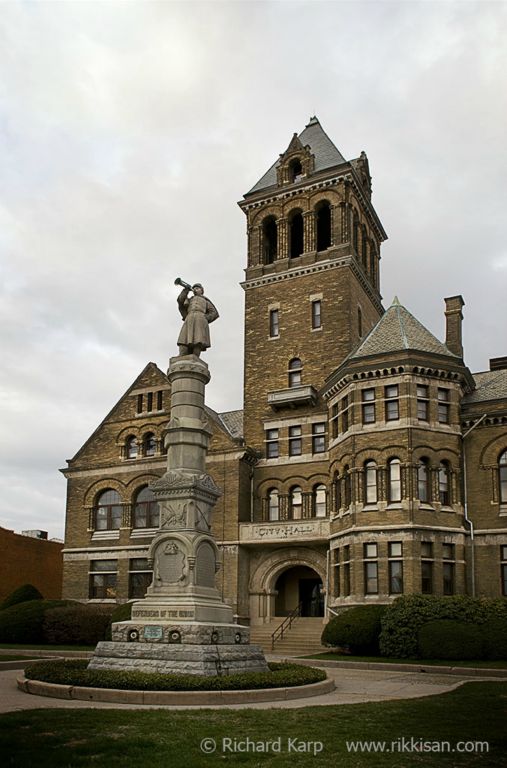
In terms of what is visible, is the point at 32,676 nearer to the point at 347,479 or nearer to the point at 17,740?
the point at 17,740

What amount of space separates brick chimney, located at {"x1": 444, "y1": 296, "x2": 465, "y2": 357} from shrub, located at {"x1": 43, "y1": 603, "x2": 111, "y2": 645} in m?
Result: 21.3

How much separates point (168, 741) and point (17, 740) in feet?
6.32

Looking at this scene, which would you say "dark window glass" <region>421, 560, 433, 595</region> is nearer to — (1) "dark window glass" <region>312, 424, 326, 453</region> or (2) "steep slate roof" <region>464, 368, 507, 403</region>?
(2) "steep slate roof" <region>464, 368, 507, 403</region>

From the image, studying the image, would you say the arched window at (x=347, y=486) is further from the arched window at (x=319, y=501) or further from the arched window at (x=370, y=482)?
the arched window at (x=319, y=501)

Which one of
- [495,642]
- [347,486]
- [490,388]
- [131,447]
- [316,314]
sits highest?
[316,314]

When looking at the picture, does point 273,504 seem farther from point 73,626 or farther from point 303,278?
point 303,278

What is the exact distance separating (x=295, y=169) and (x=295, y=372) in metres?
13.7

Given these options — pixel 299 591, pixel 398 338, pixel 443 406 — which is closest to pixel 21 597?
pixel 299 591

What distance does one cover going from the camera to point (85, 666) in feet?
63.2

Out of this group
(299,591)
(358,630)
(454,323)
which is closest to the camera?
(358,630)

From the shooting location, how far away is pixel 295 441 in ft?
141

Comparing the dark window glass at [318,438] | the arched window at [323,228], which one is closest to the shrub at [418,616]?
the dark window glass at [318,438]

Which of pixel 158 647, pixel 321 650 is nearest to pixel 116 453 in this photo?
pixel 321 650

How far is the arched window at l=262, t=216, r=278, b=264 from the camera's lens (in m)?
49.2
